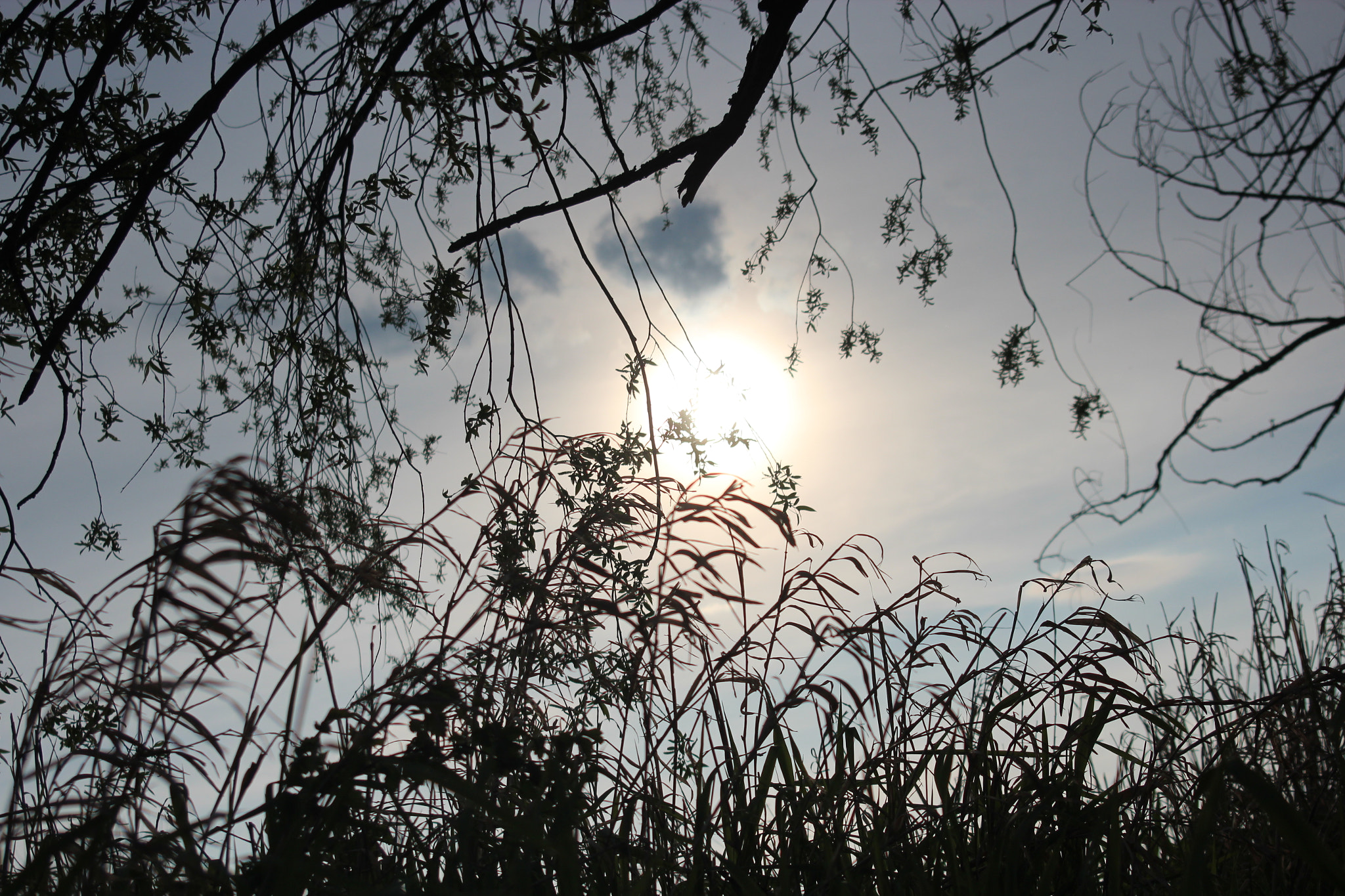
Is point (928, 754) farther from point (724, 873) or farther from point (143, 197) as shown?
point (143, 197)

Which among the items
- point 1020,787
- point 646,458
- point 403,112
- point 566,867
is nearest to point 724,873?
point 566,867

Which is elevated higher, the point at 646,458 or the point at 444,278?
the point at 444,278

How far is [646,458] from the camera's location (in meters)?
2.31

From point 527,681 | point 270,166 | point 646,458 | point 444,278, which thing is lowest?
point 527,681

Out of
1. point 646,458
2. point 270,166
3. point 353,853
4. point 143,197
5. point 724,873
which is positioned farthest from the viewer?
point 270,166

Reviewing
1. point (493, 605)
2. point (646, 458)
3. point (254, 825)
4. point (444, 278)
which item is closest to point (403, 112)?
point (444, 278)

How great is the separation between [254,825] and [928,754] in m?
1.39

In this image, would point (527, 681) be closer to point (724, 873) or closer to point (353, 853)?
point (353, 853)

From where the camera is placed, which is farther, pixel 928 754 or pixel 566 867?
pixel 928 754

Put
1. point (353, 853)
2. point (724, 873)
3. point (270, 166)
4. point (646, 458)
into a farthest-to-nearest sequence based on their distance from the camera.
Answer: point (270, 166), point (646, 458), point (724, 873), point (353, 853)

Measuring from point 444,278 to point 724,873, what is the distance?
1.94 metres

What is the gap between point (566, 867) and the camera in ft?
3.79

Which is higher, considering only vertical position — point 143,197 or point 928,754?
point 143,197

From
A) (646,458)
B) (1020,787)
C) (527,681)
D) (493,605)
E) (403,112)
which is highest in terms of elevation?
(403,112)
